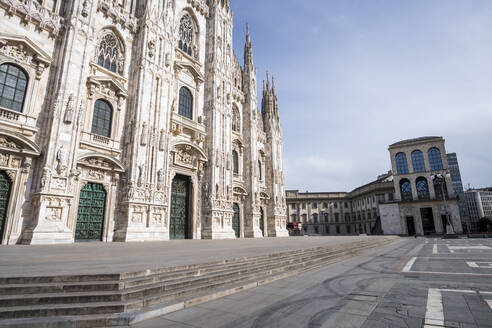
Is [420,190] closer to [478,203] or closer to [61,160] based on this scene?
[61,160]

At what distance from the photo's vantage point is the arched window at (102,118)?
51.2ft

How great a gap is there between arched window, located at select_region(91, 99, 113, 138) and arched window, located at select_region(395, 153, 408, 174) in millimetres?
51784

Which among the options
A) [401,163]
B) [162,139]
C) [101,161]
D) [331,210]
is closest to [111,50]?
[162,139]

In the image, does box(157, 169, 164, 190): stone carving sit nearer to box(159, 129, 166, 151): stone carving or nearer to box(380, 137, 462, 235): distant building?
box(159, 129, 166, 151): stone carving

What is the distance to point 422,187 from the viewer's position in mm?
48562

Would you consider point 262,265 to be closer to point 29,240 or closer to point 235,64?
point 29,240

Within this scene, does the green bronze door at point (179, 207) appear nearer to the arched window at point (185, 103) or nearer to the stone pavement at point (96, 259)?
the arched window at point (185, 103)

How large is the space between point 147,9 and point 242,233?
2071 centimetres

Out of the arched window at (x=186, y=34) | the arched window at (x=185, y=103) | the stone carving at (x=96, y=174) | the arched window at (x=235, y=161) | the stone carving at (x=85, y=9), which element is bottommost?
the stone carving at (x=96, y=174)

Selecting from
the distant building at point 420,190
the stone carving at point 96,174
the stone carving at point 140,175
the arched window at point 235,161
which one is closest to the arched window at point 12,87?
the stone carving at point 96,174

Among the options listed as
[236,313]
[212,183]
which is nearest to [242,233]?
[212,183]

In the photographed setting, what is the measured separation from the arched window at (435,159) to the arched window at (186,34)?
47.7 metres

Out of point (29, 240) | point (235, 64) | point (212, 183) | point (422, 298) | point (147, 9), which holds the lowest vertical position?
point (422, 298)

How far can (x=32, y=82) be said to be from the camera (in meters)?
13.3
